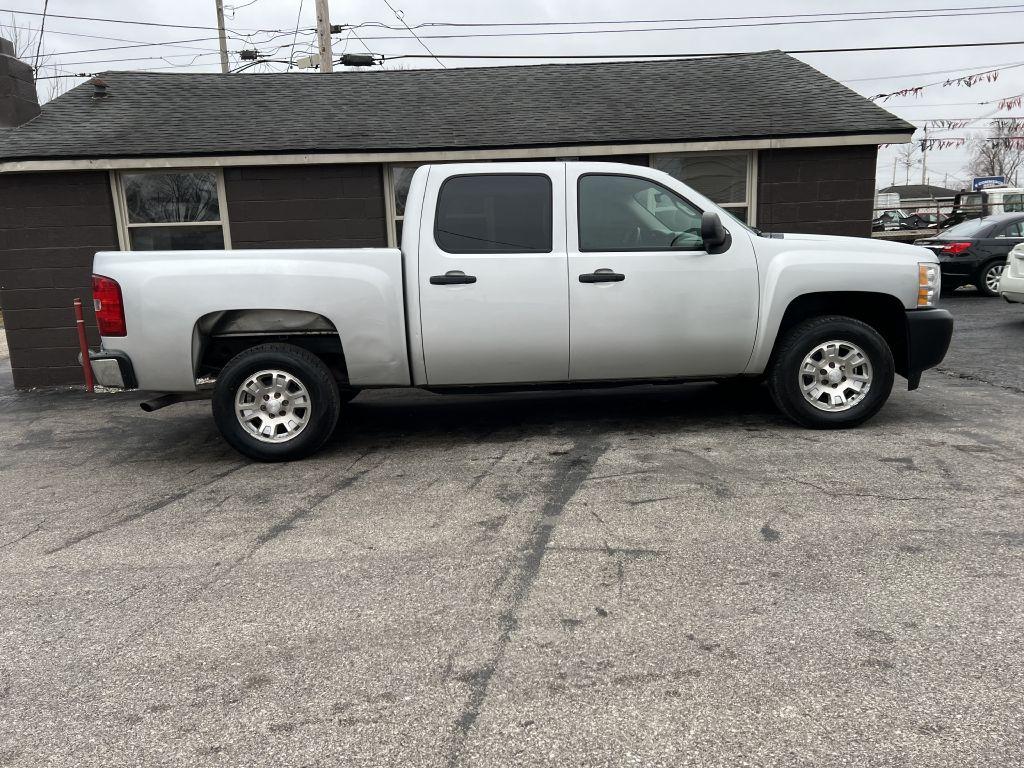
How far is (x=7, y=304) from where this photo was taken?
32.1 ft

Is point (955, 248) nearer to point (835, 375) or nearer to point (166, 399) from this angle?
point (835, 375)

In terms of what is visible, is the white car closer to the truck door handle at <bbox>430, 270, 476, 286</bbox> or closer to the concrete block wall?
the truck door handle at <bbox>430, 270, 476, 286</bbox>

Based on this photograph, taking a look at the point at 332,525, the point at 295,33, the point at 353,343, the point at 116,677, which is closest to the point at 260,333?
the point at 353,343

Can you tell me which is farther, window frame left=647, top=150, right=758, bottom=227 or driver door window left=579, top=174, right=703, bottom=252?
window frame left=647, top=150, right=758, bottom=227

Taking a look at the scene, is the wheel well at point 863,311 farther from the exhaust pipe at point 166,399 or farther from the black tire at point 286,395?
the exhaust pipe at point 166,399

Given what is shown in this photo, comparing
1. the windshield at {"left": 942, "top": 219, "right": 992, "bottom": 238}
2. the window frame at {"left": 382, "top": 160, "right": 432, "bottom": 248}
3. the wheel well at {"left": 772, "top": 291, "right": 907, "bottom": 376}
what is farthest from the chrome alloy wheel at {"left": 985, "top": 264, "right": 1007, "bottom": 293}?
the window frame at {"left": 382, "top": 160, "right": 432, "bottom": 248}

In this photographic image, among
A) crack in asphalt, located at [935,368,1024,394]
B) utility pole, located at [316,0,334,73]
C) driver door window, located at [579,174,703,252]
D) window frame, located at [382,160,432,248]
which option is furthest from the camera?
utility pole, located at [316,0,334,73]

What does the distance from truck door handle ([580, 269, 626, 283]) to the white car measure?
8094mm

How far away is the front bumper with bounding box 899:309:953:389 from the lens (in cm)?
595

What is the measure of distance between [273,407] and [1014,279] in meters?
10.3

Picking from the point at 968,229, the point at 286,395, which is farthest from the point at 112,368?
the point at 968,229

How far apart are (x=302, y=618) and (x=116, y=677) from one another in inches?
27.8

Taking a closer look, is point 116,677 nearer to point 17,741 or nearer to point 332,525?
point 17,741

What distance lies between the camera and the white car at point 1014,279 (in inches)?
429
